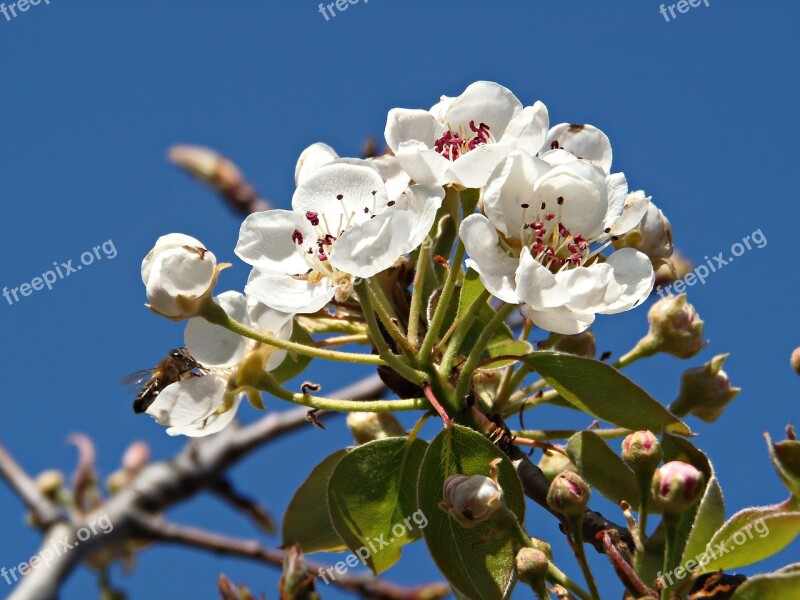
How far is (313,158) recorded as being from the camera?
1977 millimetres

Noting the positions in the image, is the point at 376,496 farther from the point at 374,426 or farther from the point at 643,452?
the point at 643,452

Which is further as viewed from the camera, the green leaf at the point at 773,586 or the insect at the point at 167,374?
the insect at the point at 167,374

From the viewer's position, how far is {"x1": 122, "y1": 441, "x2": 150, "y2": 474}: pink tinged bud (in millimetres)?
4410

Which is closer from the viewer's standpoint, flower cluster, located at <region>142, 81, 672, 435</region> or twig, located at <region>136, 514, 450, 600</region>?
flower cluster, located at <region>142, 81, 672, 435</region>

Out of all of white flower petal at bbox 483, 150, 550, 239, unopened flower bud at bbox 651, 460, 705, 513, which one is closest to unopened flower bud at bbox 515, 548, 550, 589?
unopened flower bud at bbox 651, 460, 705, 513

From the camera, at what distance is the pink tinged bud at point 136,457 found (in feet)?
14.5

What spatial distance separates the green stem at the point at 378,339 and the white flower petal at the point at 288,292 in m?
0.07

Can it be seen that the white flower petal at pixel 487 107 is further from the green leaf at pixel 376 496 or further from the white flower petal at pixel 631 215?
the green leaf at pixel 376 496

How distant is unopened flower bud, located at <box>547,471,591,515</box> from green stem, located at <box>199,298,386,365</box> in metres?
0.35

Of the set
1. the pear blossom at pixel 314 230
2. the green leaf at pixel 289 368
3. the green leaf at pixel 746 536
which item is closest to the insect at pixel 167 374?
the green leaf at pixel 289 368

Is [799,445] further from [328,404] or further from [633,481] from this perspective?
[328,404]

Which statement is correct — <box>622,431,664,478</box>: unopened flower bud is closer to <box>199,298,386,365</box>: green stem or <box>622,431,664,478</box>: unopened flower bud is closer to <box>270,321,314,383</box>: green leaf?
<box>199,298,386,365</box>: green stem

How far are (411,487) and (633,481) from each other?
1.25 ft

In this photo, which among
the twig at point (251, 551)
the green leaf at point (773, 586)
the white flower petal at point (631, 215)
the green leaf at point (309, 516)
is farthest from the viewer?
the twig at point (251, 551)
